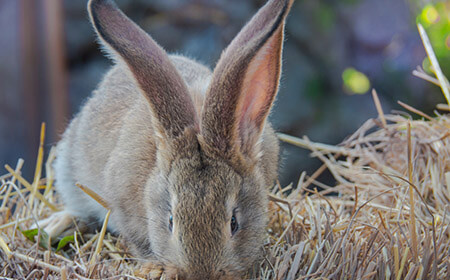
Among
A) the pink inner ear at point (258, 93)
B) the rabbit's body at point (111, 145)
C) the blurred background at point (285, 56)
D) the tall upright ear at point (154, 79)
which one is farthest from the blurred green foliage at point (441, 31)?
the tall upright ear at point (154, 79)

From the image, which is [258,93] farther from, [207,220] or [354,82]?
[354,82]

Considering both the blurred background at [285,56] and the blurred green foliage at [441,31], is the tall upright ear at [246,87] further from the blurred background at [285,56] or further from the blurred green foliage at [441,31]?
the blurred green foliage at [441,31]

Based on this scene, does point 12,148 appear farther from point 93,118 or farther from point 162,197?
point 162,197

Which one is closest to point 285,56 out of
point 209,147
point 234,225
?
point 209,147

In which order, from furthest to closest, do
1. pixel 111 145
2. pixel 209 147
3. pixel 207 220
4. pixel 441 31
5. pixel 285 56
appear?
pixel 285 56 → pixel 441 31 → pixel 111 145 → pixel 209 147 → pixel 207 220

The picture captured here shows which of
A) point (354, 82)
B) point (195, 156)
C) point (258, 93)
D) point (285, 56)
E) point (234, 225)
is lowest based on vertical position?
point (354, 82)

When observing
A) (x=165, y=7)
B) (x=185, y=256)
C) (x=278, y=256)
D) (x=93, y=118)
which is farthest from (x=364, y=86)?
(x=185, y=256)
